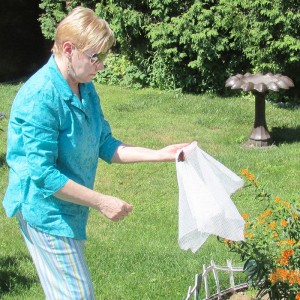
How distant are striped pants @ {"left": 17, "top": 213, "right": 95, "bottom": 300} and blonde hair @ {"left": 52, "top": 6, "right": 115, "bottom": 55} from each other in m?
0.81

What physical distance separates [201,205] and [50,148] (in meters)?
0.71

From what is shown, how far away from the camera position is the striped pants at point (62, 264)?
2.90 metres

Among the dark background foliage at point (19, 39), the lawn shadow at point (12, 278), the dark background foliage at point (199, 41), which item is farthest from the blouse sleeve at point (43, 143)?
the dark background foliage at point (19, 39)

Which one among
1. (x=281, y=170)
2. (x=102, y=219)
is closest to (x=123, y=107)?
(x=281, y=170)

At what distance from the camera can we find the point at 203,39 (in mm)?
10750

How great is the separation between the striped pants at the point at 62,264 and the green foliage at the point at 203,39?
7515 millimetres

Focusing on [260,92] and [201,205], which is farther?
[260,92]

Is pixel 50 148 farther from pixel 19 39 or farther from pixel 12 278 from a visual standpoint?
pixel 19 39

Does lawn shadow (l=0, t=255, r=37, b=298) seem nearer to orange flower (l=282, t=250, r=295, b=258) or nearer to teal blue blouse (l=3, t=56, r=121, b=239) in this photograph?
teal blue blouse (l=3, t=56, r=121, b=239)

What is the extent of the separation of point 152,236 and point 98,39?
9.79 feet

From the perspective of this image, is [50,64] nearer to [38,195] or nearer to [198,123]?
[38,195]

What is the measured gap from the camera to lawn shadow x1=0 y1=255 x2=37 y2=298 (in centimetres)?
454

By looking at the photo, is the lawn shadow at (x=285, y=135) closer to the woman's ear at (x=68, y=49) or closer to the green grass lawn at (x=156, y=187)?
the green grass lawn at (x=156, y=187)

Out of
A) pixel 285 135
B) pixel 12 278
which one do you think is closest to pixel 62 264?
pixel 12 278
